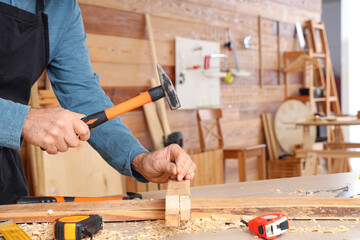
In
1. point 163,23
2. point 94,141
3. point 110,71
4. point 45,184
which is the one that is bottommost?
point 45,184

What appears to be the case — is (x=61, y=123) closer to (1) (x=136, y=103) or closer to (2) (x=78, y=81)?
(1) (x=136, y=103)

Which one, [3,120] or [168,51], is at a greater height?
[168,51]

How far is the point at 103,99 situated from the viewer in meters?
1.45

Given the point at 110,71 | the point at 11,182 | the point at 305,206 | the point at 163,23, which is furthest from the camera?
the point at 163,23

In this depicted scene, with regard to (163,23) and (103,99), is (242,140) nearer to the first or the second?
(163,23)

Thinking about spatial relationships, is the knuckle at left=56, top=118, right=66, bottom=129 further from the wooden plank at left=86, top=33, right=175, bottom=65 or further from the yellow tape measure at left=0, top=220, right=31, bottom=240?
the wooden plank at left=86, top=33, right=175, bottom=65

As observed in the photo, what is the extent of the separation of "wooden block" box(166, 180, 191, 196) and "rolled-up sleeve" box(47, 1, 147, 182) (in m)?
0.21

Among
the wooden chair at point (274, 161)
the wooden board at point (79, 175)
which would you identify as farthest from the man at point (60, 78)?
the wooden chair at point (274, 161)

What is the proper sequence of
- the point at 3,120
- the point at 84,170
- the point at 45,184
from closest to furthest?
the point at 3,120, the point at 45,184, the point at 84,170

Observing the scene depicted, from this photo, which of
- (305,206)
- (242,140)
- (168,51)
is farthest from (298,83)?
(305,206)

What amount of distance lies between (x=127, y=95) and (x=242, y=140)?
1954mm

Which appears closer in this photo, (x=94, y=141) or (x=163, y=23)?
(x=94, y=141)

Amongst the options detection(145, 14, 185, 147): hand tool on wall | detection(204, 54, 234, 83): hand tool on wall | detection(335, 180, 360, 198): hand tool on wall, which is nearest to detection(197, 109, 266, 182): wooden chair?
detection(204, 54, 234, 83): hand tool on wall

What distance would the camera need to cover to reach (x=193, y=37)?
417 centimetres
